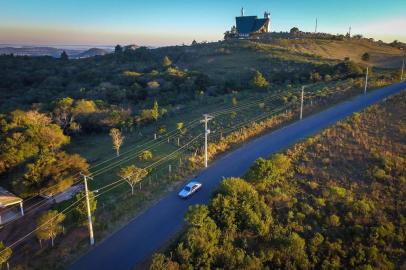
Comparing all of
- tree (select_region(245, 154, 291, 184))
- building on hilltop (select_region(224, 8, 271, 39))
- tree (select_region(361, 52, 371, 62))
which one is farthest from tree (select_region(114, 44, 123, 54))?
tree (select_region(245, 154, 291, 184))

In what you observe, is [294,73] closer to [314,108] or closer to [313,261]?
[314,108]

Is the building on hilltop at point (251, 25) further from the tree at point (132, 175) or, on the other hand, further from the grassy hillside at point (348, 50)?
the tree at point (132, 175)

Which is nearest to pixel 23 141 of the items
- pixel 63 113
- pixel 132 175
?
pixel 132 175

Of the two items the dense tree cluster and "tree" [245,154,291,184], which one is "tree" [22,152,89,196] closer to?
the dense tree cluster

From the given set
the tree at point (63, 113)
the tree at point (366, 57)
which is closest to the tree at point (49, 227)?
the tree at point (63, 113)

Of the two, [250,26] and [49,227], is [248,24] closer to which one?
[250,26]
